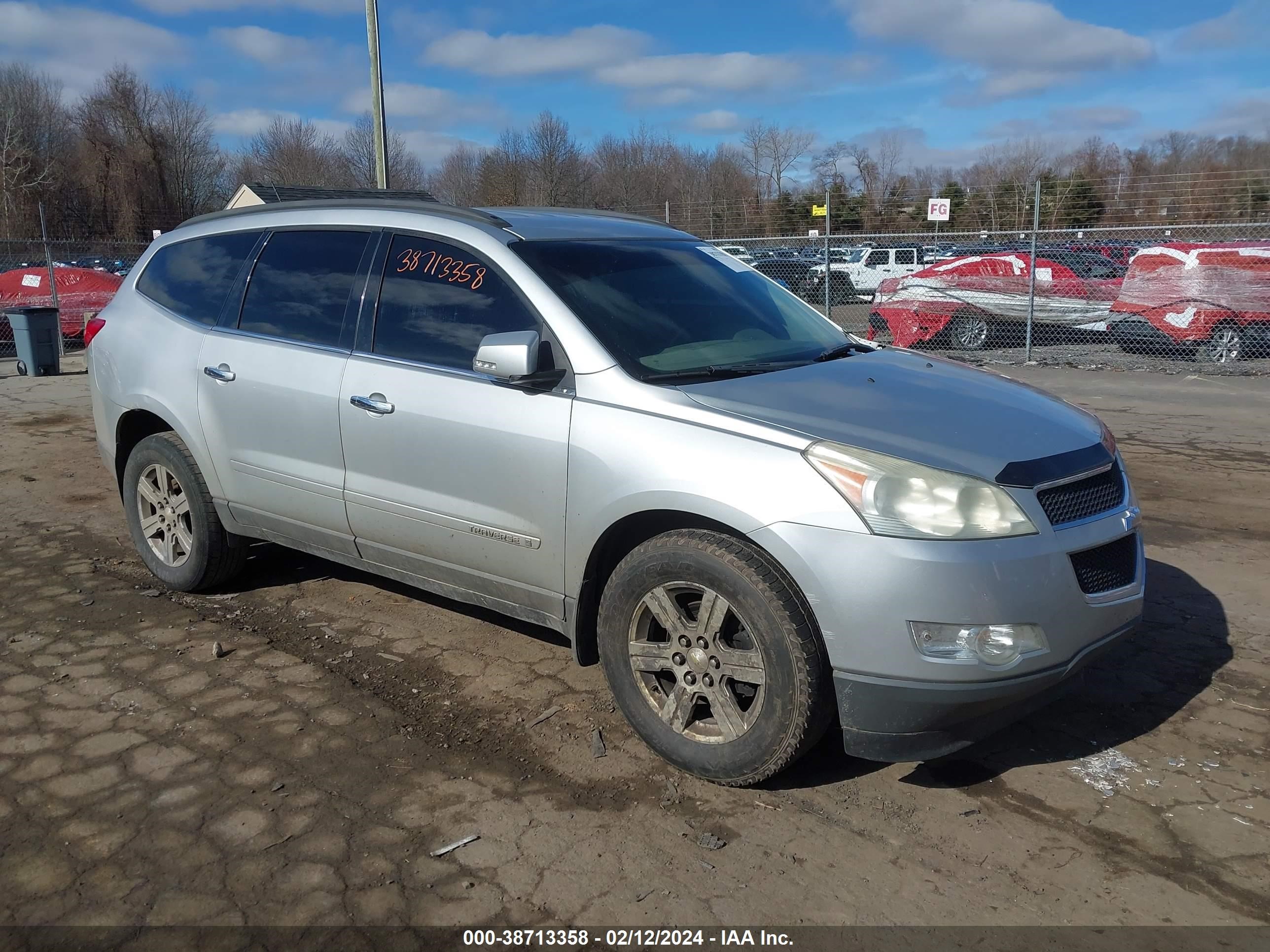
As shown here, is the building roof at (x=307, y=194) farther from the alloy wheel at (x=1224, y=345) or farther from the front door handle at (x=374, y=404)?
the alloy wheel at (x=1224, y=345)

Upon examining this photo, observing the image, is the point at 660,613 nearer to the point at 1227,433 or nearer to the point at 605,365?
the point at 605,365

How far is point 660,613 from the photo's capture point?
3.36 metres

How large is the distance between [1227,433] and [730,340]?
296 inches

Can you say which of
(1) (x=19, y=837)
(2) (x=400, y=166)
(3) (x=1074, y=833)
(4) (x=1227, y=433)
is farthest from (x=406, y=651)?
(2) (x=400, y=166)

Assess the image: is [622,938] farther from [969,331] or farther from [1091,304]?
[1091,304]

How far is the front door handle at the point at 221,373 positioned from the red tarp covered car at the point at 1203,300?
45.2 ft

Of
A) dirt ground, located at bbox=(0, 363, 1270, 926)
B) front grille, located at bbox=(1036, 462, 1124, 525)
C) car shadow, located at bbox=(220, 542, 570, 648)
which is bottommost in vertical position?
dirt ground, located at bbox=(0, 363, 1270, 926)

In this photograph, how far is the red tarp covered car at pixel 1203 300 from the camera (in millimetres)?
13844

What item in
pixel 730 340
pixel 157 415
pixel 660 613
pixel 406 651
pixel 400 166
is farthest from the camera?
pixel 400 166

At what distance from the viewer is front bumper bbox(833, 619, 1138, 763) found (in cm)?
294

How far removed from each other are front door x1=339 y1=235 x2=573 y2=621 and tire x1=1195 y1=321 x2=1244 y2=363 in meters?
13.4

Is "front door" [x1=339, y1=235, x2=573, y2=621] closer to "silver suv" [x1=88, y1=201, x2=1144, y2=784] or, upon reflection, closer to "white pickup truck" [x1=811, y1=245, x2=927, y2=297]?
"silver suv" [x1=88, y1=201, x2=1144, y2=784]

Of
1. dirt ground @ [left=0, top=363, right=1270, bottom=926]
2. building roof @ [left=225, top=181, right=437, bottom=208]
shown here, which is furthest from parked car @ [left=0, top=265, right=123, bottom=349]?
dirt ground @ [left=0, top=363, right=1270, bottom=926]

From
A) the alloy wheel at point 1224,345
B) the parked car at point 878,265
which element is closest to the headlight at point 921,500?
the alloy wheel at point 1224,345
